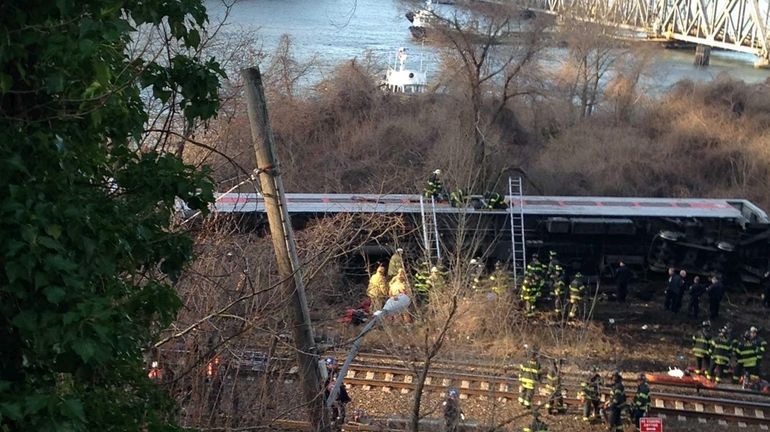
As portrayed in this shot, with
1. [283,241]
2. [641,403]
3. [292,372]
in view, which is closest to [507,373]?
[641,403]

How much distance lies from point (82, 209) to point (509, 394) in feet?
26.2

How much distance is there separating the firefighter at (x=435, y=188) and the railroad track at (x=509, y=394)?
436 cm

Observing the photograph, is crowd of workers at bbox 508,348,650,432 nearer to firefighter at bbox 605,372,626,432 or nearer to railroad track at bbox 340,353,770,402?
firefighter at bbox 605,372,626,432

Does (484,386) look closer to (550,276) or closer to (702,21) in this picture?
(550,276)

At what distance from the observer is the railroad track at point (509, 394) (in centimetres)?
1032

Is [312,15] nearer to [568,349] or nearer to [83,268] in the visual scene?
[568,349]

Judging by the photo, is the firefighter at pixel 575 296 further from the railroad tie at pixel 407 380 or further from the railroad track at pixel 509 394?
the railroad tie at pixel 407 380

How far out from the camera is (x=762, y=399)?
10945 mm

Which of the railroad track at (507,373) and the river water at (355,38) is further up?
the river water at (355,38)

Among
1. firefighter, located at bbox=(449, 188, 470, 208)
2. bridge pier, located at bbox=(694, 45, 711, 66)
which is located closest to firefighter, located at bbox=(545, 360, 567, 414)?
firefighter, located at bbox=(449, 188, 470, 208)

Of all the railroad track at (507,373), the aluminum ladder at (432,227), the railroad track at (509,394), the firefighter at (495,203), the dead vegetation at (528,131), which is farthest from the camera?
the dead vegetation at (528,131)

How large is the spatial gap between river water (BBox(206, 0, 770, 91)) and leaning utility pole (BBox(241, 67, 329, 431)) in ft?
70.7

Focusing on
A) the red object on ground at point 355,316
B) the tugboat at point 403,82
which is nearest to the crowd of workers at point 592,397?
the red object on ground at point 355,316

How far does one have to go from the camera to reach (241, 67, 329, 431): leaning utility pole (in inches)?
191
